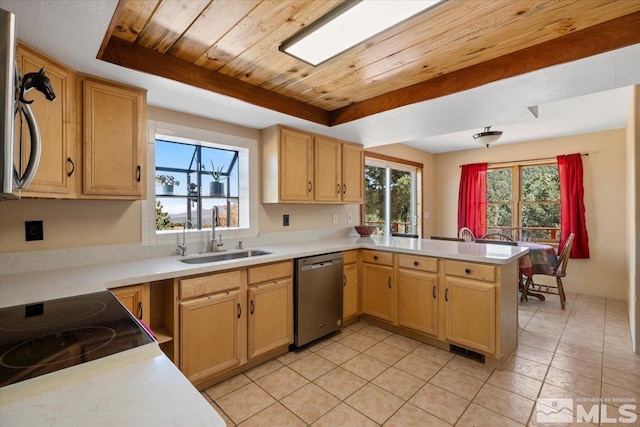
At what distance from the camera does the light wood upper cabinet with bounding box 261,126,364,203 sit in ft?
→ 9.66

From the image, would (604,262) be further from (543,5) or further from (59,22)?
(59,22)

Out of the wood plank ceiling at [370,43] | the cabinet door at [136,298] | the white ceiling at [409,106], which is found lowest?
the cabinet door at [136,298]

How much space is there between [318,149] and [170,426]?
294 centimetres

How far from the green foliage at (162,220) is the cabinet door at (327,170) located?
1431 millimetres

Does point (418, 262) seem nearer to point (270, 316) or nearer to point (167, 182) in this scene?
point (270, 316)

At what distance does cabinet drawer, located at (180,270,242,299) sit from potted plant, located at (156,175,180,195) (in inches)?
38.5

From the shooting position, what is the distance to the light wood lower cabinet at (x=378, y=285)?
10.0 feet

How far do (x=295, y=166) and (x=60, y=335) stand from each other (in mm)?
2319

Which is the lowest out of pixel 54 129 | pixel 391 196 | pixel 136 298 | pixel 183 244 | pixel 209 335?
pixel 209 335

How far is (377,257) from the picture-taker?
10.3ft

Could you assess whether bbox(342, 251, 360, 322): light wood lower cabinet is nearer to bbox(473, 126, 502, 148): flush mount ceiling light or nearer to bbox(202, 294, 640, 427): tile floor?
bbox(202, 294, 640, 427): tile floor

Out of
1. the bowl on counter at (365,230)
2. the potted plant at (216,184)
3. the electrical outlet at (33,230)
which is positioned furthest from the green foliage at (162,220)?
the bowl on counter at (365,230)

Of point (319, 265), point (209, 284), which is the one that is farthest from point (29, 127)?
point (319, 265)

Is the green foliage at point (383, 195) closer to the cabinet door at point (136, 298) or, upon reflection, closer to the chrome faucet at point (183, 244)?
the chrome faucet at point (183, 244)
